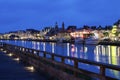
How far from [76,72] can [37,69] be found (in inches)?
401

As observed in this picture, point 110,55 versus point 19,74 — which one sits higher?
point 19,74

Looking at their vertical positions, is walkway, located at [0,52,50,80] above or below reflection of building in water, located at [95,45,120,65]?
above

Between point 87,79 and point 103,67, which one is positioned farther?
point 87,79

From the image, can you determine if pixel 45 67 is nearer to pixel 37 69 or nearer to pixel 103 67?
pixel 37 69

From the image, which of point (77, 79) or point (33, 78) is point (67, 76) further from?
point (33, 78)

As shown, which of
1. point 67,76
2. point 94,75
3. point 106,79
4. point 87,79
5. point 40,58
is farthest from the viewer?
point 40,58

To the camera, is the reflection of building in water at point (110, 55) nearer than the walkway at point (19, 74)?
No

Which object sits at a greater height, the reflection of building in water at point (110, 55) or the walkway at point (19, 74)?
the walkway at point (19, 74)

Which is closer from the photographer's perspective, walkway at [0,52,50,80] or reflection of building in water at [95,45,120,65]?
walkway at [0,52,50,80]

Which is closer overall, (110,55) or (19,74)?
(19,74)

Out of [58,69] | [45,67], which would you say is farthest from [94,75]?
[45,67]

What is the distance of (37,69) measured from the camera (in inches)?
1034

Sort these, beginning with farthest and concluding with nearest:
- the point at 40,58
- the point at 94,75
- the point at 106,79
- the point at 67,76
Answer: the point at 40,58, the point at 67,76, the point at 94,75, the point at 106,79

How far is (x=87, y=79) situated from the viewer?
50.8 feet
